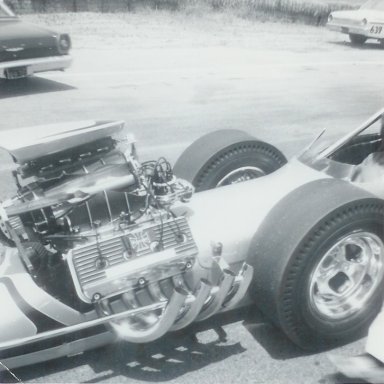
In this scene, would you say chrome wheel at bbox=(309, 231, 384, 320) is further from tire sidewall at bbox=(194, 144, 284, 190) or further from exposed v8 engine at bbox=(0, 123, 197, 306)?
tire sidewall at bbox=(194, 144, 284, 190)

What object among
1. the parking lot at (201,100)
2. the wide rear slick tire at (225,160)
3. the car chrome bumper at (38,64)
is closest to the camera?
the parking lot at (201,100)

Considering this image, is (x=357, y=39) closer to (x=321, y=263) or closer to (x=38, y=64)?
(x=38, y=64)

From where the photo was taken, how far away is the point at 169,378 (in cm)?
310

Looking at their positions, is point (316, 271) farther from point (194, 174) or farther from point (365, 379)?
point (194, 174)

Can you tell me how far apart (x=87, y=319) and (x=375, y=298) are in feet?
5.31

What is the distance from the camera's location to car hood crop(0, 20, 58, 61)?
31.8 feet

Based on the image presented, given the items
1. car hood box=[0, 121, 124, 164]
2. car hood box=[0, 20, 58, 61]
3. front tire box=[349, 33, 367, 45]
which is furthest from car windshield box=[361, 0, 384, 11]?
car hood box=[0, 121, 124, 164]

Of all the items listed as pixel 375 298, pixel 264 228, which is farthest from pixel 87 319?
pixel 375 298

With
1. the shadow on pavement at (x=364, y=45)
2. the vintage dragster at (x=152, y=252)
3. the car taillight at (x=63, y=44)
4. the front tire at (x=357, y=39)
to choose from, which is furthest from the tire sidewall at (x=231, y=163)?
the front tire at (x=357, y=39)

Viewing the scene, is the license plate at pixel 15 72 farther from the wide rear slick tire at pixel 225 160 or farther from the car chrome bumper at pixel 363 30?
the car chrome bumper at pixel 363 30

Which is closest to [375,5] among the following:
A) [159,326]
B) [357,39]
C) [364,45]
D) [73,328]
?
[357,39]

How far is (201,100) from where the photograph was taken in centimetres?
975

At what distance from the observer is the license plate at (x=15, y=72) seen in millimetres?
9875

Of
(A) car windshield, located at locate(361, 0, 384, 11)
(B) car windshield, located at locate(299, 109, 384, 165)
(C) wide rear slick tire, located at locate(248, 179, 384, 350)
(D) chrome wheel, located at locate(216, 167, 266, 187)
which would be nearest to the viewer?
(C) wide rear slick tire, located at locate(248, 179, 384, 350)
